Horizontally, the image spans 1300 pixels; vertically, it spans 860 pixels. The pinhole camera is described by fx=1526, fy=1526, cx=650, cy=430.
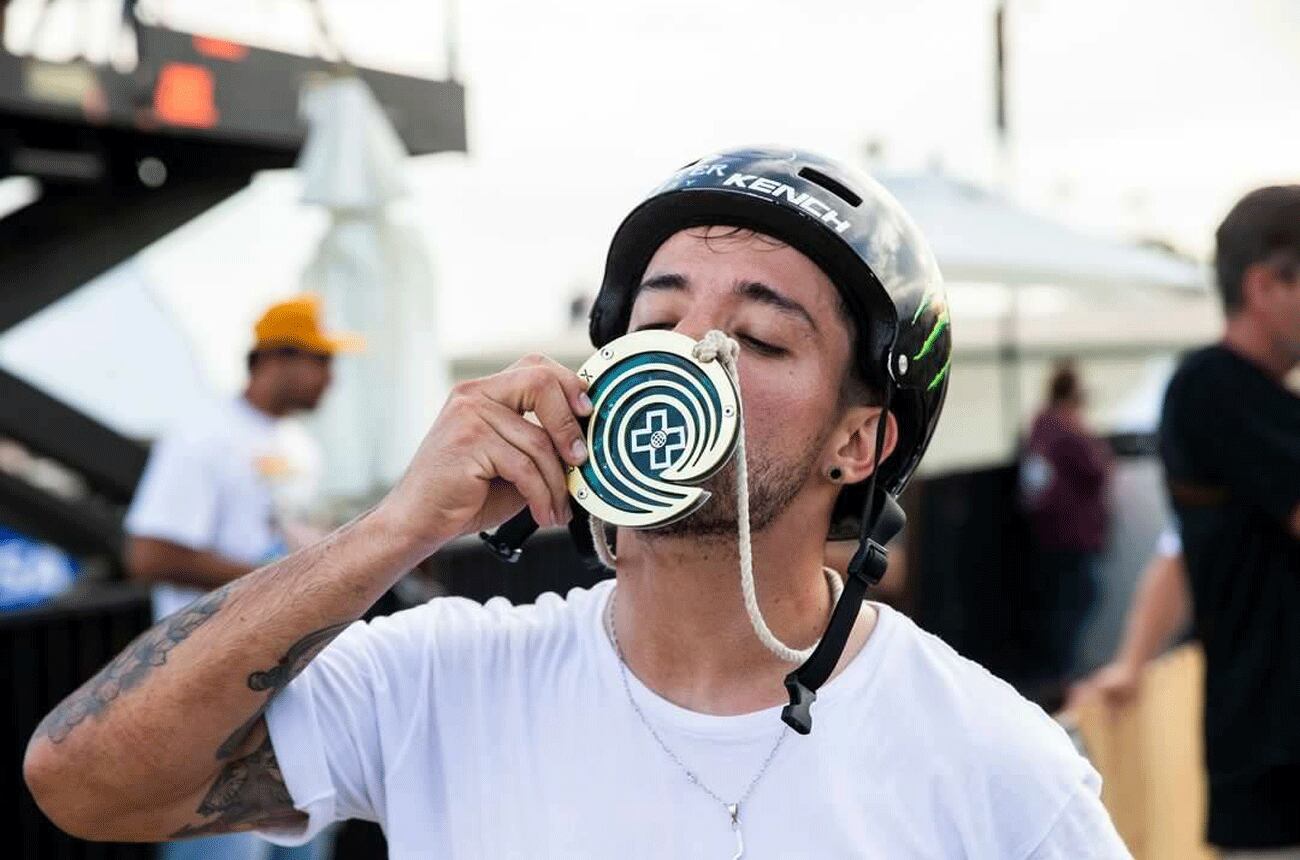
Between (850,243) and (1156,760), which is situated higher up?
(850,243)

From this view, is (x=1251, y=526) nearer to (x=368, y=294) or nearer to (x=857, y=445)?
(x=857, y=445)

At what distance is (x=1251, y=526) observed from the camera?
3.91 m

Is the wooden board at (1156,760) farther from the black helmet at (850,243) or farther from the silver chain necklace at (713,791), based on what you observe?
the silver chain necklace at (713,791)

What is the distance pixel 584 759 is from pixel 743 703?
241 millimetres

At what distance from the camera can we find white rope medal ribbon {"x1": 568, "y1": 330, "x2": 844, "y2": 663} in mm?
1896

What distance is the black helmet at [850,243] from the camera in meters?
2.17

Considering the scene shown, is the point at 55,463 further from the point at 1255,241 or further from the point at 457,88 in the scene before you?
the point at 1255,241

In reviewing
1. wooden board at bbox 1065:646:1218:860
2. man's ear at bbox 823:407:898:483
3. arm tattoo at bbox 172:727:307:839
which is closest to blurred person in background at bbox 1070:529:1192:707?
wooden board at bbox 1065:646:1218:860

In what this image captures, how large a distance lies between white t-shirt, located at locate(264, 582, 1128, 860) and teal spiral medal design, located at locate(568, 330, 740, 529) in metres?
0.33

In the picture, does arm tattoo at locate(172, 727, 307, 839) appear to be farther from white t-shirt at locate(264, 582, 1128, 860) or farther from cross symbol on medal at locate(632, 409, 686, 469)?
cross symbol on medal at locate(632, 409, 686, 469)

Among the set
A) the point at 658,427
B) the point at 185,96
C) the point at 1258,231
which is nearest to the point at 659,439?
the point at 658,427

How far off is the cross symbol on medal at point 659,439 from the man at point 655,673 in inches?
3.5

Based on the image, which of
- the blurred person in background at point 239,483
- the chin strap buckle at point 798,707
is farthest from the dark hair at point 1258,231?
the blurred person in background at point 239,483

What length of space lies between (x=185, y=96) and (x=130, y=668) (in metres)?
5.21
